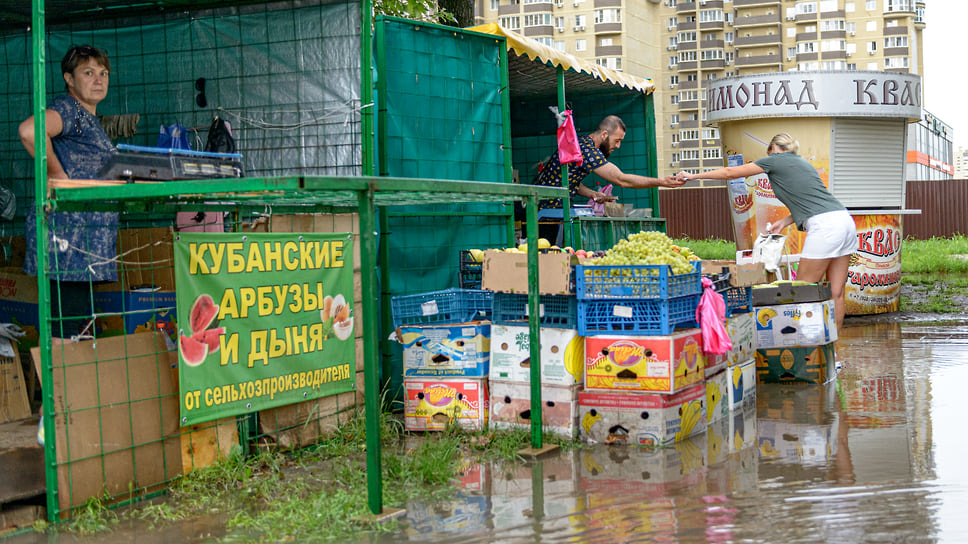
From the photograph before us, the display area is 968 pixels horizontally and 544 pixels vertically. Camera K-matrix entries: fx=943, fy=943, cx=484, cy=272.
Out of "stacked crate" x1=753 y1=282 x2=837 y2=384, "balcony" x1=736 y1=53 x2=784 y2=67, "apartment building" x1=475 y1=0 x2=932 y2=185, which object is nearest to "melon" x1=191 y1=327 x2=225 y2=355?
"stacked crate" x1=753 y1=282 x2=837 y2=384

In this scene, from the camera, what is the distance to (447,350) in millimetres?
6730

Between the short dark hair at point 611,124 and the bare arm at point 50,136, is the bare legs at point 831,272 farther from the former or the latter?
the bare arm at point 50,136

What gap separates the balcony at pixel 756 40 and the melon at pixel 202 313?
96.5 metres

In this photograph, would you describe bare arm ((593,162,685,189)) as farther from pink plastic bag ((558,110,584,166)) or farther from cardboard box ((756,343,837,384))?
cardboard box ((756,343,837,384))

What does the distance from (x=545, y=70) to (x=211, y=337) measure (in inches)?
252

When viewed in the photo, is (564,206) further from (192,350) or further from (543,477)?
(192,350)

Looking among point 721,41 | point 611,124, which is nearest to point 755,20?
point 721,41

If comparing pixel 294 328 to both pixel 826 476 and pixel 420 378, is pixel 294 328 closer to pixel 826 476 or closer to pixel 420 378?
pixel 420 378

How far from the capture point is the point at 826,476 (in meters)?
5.45

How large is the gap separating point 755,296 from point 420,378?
335 centimetres

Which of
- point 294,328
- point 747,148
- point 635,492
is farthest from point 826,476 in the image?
point 747,148

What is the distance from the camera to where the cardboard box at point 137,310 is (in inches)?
237

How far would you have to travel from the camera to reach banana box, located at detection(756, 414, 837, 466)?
19.4 feet

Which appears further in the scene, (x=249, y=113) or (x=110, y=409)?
(x=249, y=113)
